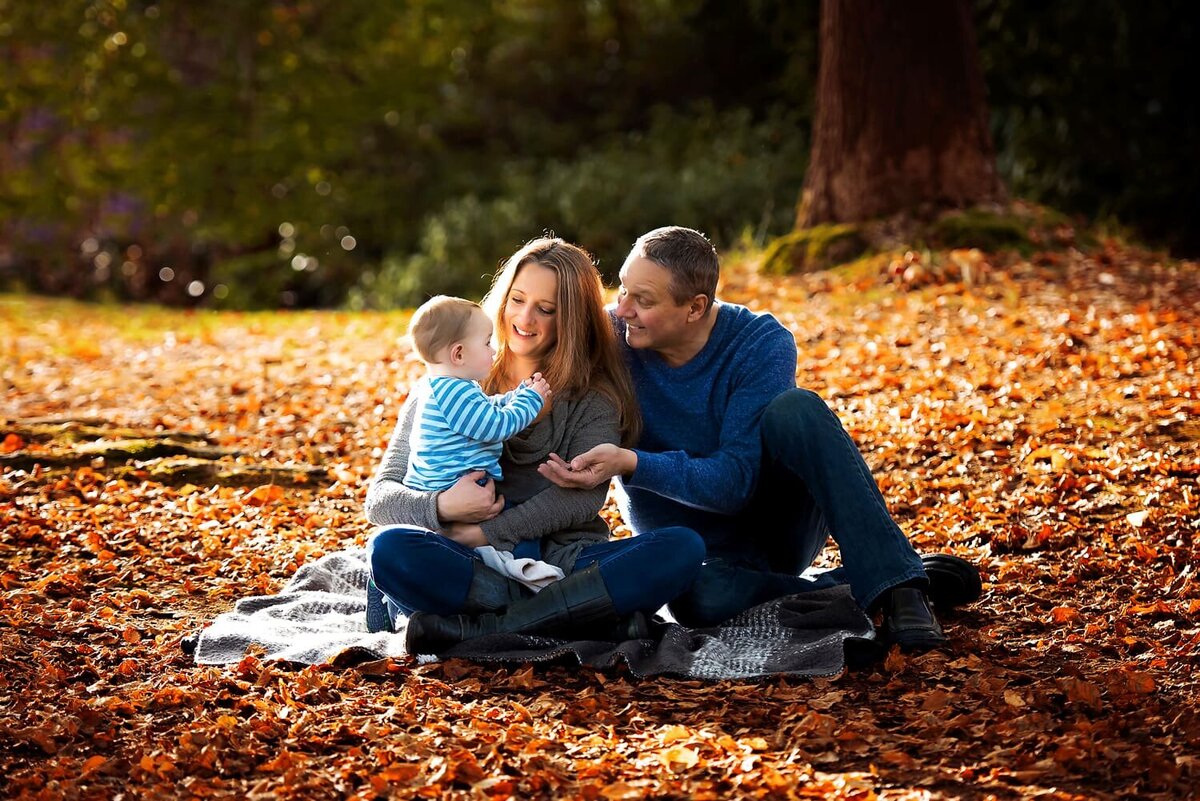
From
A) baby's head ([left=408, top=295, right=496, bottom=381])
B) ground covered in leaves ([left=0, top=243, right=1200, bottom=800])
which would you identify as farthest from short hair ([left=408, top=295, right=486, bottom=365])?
ground covered in leaves ([left=0, top=243, right=1200, bottom=800])

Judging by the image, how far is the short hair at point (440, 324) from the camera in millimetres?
3715

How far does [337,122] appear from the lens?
587 inches

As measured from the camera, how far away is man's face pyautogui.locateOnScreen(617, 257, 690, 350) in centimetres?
386

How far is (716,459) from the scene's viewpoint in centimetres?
386

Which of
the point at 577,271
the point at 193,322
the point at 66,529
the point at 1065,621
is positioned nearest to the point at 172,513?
the point at 66,529

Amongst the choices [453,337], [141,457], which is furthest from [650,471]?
[141,457]

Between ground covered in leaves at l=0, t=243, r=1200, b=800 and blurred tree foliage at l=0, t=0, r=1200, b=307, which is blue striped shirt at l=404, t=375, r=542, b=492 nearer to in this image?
ground covered in leaves at l=0, t=243, r=1200, b=800

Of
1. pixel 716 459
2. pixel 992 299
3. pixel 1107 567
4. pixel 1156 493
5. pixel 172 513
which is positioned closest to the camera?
pixel 716 459

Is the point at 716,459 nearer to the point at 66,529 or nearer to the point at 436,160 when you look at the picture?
the point at 66,529

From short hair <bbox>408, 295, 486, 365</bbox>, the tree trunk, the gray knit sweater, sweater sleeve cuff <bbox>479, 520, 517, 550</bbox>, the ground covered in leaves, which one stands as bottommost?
the ground covered in leaves

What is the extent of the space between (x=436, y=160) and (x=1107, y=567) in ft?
38.2

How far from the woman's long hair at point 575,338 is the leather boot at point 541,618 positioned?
53 cm

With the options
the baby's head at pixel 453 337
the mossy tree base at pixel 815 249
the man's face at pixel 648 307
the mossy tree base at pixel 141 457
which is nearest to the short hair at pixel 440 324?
the baby's head at pixel 453 337

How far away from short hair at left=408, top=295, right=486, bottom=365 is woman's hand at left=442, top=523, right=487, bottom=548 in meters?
0.51
